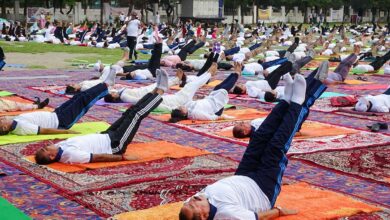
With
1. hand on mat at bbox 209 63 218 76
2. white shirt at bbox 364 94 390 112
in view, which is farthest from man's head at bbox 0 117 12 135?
white shirt at bbox 364 94 390 112

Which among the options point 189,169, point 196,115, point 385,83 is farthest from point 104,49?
point 189,169

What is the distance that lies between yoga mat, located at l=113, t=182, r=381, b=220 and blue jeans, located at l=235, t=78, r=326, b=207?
0.29m

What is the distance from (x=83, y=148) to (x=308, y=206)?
2378 millimetres

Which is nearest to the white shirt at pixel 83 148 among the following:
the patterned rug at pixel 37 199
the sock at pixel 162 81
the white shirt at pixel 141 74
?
the patterned rug at pixel 37 199

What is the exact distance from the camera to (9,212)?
4641mm

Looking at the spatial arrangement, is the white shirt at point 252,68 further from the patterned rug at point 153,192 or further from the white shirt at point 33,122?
the patterned rug at point 153,192

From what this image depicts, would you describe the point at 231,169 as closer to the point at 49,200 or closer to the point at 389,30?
the point at 49,200

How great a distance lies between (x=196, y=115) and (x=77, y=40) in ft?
66.9

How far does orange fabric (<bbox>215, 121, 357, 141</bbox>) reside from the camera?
778 cm

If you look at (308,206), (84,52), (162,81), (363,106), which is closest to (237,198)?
(308,206)

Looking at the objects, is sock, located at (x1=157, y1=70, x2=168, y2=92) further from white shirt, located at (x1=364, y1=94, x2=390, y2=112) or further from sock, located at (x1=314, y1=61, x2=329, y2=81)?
white shirt, located at (x1=364, y1=94, x2=390, y2=112)

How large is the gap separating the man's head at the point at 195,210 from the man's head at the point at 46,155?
2313mm

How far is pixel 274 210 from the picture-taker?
4453mm

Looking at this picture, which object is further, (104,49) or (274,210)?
(104,49)
